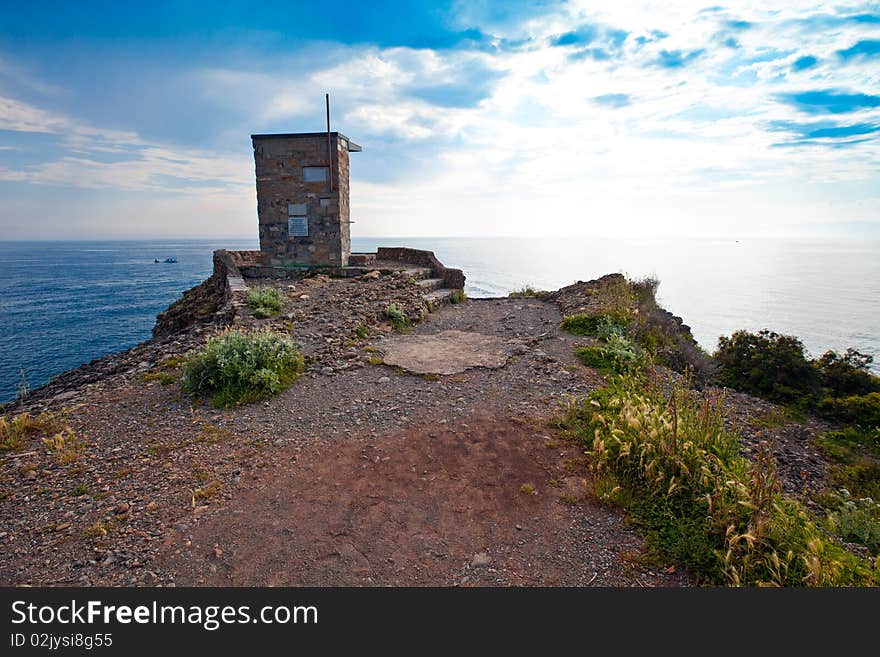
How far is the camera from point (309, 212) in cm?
1764

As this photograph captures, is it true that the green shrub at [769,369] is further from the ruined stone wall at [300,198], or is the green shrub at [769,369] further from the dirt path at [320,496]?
the ruined stone wall at [300,198]

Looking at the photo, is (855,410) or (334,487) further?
(855,410)

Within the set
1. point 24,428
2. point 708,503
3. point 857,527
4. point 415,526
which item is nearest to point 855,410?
point 857,527

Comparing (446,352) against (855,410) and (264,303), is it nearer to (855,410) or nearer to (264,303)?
(264,303)

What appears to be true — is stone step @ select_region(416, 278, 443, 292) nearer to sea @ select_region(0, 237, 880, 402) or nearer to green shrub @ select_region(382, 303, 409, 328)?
green shrub @ select_region(382, 303, 409, 328)

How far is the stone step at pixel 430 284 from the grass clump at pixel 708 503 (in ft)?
33.3

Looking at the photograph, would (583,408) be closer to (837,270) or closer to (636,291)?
(636,291)

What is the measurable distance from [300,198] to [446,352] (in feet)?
37.0

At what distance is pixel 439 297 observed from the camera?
48.6 ft

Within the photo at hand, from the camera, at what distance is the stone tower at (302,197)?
1695cm

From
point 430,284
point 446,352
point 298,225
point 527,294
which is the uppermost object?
point 298,225

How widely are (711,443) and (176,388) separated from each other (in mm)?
8060

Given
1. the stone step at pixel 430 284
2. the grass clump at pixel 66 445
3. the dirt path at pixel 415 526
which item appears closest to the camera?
the dirt path at pixel 415 526

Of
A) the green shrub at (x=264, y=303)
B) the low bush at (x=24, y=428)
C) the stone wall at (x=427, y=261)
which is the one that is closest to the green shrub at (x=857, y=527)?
the low bush at (x=24, y=428)
